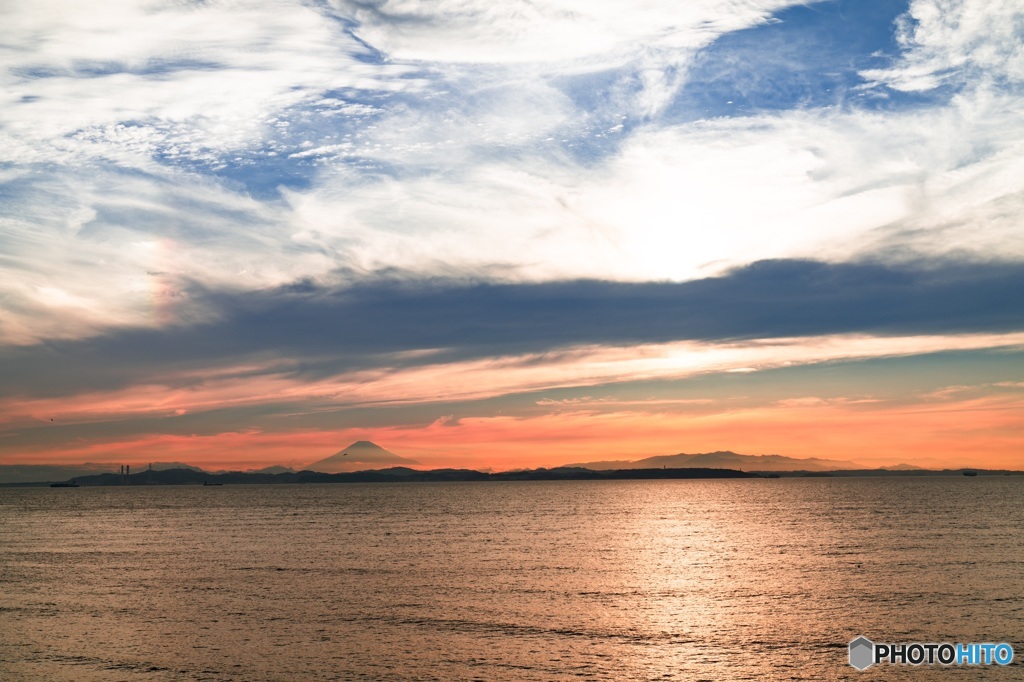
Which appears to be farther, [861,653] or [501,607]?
[501,607]

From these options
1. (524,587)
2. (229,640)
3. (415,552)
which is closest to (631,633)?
(524,587)

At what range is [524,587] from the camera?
70.4 m

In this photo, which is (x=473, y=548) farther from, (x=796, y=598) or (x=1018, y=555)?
(x=1018, y=555)

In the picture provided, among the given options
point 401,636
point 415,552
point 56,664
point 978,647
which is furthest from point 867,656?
point 415,552

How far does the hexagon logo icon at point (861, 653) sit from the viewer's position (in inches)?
1764

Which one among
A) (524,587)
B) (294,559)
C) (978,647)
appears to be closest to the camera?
(978,647)

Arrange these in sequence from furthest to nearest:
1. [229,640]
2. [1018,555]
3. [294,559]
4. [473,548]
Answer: [473,548]
[294,559]
[1018,555]
[229,640]

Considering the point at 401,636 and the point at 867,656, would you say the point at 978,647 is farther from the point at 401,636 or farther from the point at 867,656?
the point at 401,636

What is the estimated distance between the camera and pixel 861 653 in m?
46.7

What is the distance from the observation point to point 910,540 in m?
112

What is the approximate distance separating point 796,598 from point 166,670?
45.8m

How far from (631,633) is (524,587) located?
63.3 ft

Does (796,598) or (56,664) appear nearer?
(56,664)

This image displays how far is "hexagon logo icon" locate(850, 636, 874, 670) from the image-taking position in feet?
147
